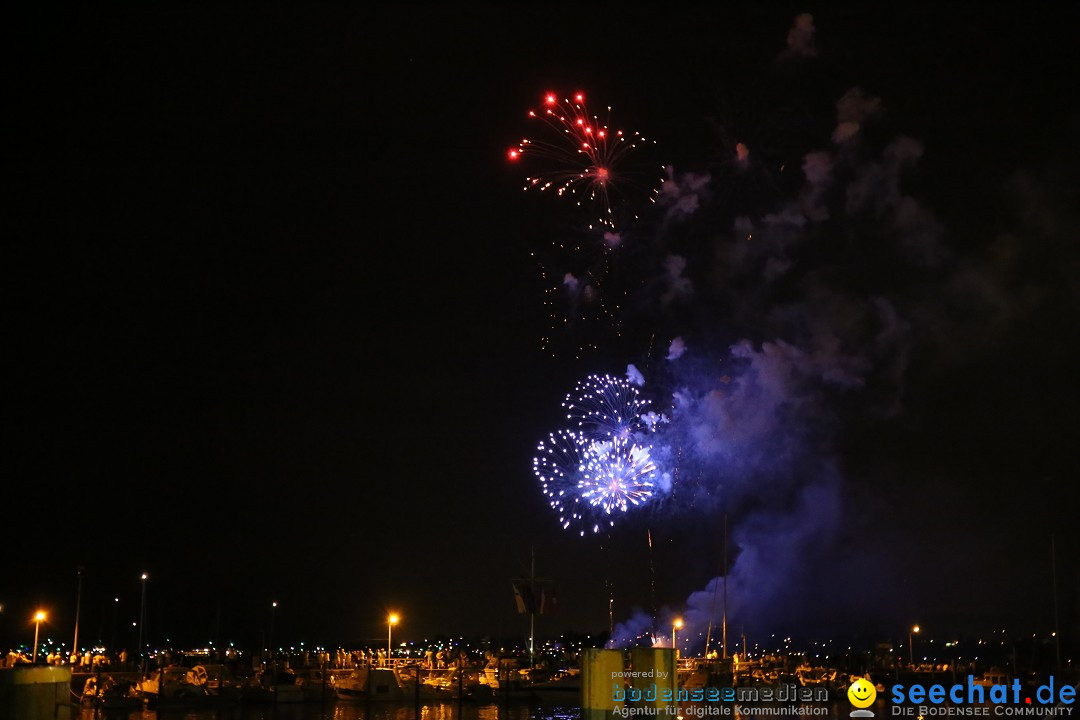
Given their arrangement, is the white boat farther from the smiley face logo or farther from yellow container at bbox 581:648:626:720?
yellow container at bbox 581:648:626:720

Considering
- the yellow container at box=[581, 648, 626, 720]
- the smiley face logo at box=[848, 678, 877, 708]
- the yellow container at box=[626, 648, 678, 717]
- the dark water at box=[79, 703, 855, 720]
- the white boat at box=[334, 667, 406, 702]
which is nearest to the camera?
the yellow container at box=[581, 648, 626, 720]

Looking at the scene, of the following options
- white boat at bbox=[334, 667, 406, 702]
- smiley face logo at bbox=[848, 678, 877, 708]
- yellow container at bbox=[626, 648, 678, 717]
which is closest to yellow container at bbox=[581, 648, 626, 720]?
yellow container at bbox=[626, 648, 678, 717]

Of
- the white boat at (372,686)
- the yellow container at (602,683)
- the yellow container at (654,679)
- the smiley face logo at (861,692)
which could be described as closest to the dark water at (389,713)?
the white boat at (372,686)

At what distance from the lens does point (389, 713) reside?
37.0 meters

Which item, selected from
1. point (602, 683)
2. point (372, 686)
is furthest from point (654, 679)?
point (372, 686)

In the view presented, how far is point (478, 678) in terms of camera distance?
47.1 metres

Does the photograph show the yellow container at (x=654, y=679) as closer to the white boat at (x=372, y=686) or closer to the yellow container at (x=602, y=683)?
the yellow container at (x=602, y=683)

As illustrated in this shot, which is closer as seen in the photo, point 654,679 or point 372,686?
point 654,679

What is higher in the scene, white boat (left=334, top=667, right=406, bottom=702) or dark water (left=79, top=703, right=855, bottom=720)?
white boat (left=334, top=667, right=406, bottom=702)

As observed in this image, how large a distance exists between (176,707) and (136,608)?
5552 cm

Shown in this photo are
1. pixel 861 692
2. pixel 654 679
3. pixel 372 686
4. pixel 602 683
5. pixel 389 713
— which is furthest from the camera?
pixel 372 686

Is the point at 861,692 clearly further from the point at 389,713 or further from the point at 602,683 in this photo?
the point at 389,713

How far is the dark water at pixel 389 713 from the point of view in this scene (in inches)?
1371

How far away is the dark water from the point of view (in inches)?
1371
